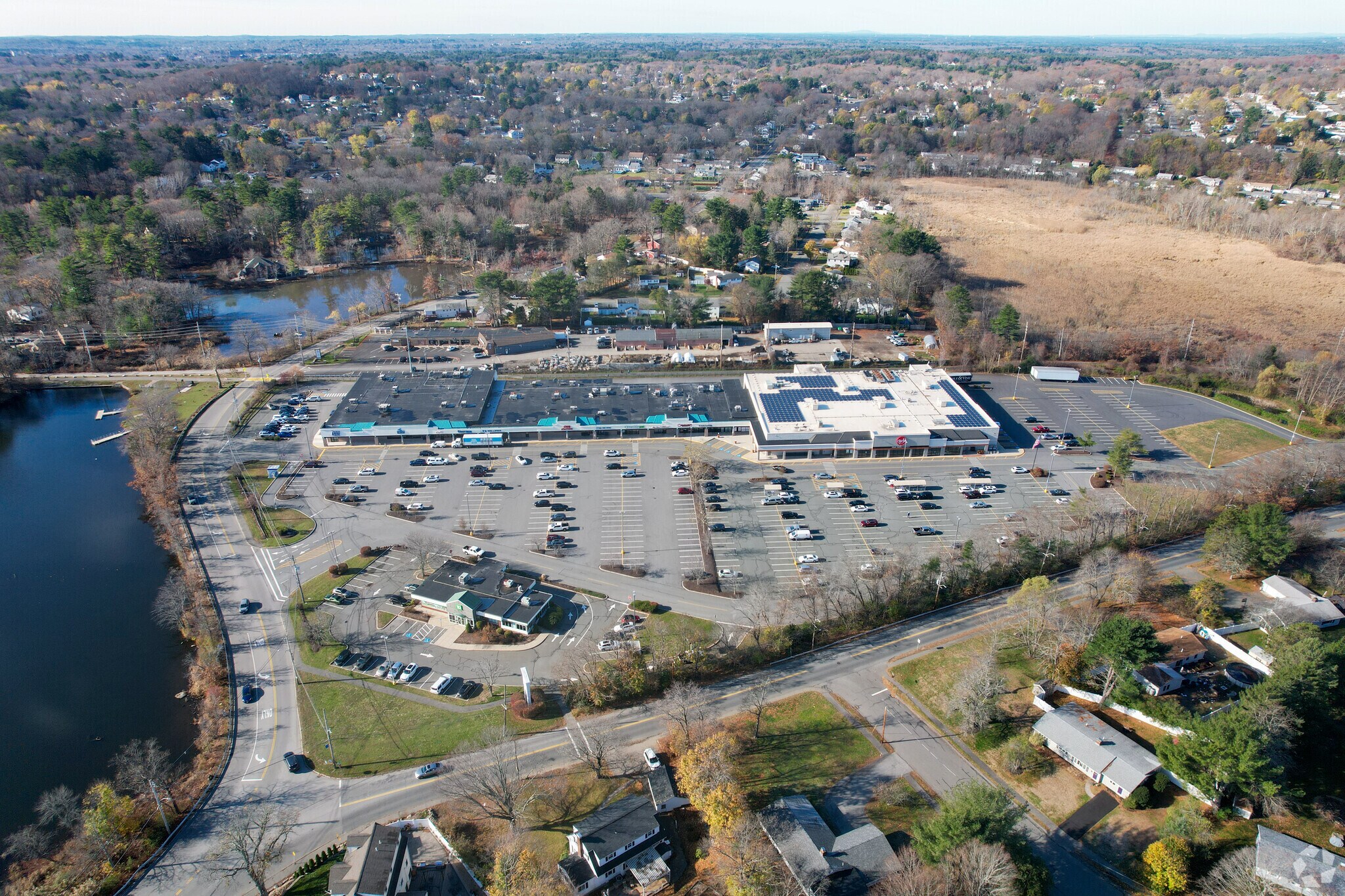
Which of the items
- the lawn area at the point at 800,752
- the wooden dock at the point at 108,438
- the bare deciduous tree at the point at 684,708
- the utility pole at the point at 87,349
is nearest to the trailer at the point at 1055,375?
the lawn area at the point at 800,752

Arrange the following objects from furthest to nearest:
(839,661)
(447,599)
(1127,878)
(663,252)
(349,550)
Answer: (663,252) < (349,550) < (447,599) < (839,661) < (1127,878)

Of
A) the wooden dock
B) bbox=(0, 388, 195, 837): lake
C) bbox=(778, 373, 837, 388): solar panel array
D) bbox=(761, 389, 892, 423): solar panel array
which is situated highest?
bbox=(778, 373, 837, 388): solar panel array

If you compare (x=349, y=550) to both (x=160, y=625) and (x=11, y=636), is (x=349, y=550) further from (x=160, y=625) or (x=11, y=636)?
(x=11, y=636)

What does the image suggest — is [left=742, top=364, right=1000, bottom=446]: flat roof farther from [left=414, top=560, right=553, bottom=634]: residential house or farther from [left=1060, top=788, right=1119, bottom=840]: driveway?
[left=1060, top=788, right=1119, bottom=840]: driveway

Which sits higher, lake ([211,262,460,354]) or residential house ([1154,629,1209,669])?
lake ([211,262,460,354])

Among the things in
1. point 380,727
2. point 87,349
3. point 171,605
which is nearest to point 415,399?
point 171,605

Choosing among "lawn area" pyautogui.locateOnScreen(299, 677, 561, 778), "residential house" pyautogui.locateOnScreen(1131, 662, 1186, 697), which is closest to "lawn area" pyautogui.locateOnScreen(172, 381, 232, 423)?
"lawn area" pyautogui.locateOnScreen(299, 677, 561, 778)

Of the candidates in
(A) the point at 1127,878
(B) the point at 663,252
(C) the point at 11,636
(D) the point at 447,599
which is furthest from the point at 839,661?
(B) the point at 663,252
